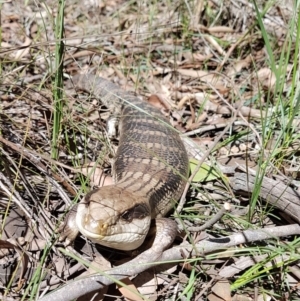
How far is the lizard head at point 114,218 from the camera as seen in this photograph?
106 inches

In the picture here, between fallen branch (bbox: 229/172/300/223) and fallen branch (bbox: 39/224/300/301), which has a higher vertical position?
fallen branch (bbox: 229/172/300/223)

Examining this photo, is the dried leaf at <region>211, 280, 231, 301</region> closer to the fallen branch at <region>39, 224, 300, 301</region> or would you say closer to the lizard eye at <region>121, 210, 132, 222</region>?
the fallen branch at <region>39, 224, 300, 301</region>

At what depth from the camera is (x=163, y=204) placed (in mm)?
3367

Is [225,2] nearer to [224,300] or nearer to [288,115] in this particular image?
[288,115]

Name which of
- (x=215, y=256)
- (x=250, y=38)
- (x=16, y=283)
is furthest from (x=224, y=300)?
(x=250, y=38)

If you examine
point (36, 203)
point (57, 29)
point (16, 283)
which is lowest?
point (16, 283)

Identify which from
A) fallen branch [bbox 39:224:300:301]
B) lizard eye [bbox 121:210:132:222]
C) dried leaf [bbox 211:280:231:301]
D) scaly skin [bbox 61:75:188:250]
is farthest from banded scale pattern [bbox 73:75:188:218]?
dried leaf [bbox 211:280:231:301]

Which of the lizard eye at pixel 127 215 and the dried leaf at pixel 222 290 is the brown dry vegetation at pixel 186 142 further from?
the lizard eye at pixel 127 215

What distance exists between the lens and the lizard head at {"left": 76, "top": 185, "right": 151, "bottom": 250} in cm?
270

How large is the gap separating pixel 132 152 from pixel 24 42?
217cm

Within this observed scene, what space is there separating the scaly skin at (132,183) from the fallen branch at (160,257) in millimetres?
161

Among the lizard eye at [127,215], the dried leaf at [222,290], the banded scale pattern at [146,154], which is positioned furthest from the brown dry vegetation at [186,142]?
the lizard eye at [127,215]

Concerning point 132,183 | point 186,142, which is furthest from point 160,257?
point 186,142

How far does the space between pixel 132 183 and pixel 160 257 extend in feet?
1.78
